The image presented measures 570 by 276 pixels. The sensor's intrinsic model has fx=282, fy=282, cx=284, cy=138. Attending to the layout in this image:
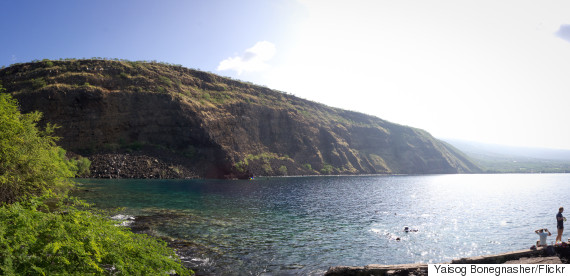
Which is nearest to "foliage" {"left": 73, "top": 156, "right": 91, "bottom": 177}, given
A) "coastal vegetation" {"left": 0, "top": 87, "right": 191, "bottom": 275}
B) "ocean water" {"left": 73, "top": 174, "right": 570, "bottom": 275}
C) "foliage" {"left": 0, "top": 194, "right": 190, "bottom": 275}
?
"ocean water" {"left": 73, "top": 174, "right": 570, "bottom": 275}

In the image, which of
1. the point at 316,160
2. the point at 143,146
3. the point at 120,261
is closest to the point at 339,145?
the point at 316,160

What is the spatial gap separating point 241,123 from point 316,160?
35.3m

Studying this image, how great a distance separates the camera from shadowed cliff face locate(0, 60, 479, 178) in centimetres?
8769

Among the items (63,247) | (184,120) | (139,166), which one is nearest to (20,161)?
(63,247)

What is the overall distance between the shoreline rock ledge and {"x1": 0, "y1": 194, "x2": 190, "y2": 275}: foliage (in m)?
10.3

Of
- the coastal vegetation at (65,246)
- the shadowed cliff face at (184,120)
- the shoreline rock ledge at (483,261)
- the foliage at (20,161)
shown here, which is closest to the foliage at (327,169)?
the shadowed cliff face at (184,120)

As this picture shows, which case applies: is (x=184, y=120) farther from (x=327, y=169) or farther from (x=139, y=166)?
(x=327, y=169)

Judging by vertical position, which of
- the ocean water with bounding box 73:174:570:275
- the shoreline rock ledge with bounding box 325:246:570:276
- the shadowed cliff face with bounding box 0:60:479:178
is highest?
the shadowed cliff face with bounding box 0:60:479:178

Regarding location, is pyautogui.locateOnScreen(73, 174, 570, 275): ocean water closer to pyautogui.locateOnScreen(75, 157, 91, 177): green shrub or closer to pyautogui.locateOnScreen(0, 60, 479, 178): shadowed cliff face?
pyautogui.locateOnScreen(75, 157, 91, 177): green shrub

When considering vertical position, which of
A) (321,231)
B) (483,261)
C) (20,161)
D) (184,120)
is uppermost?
(184,120)

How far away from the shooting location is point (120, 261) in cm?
823

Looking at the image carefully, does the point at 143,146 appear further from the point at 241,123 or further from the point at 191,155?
the point at 241,123

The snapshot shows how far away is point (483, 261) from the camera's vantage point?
51.8 ft

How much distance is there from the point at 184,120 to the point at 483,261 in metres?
→ 95.3
